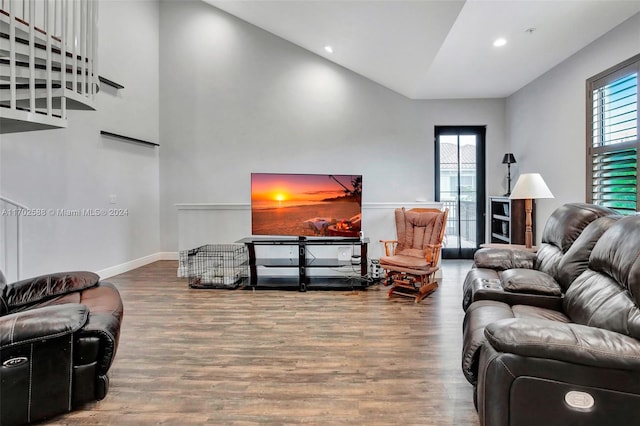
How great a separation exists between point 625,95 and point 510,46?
1.17 meters

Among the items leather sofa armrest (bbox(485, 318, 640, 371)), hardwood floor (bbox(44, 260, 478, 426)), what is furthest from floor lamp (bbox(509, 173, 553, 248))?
leather sofa armrest (bbox(485, 318, 640, 371))

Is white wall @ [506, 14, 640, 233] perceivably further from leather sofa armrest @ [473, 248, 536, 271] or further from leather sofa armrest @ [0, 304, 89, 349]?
leather sofa armrest @ [0, 304, 89, 349]

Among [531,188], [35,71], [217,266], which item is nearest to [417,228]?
[531,188]

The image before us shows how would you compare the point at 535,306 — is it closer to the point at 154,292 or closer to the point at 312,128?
Result: the point at 154,292

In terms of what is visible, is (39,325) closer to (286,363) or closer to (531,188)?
(286,363)

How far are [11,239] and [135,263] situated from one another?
212cm

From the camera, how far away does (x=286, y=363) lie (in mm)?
2488

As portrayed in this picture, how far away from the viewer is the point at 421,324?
3250 mm

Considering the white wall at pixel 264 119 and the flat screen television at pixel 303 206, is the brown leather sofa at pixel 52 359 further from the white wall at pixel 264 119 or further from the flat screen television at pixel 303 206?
the white wall at pixel 264 119

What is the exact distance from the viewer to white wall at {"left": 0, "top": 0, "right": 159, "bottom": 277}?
394 cm

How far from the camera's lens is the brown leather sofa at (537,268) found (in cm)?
230

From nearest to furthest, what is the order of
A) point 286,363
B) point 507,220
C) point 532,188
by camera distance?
point 286,363 → point 532,188 → point 507,220

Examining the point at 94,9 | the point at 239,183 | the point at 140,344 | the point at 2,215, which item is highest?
the point at 94,9

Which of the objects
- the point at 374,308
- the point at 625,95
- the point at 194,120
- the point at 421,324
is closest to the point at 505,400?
the point at 421,324
